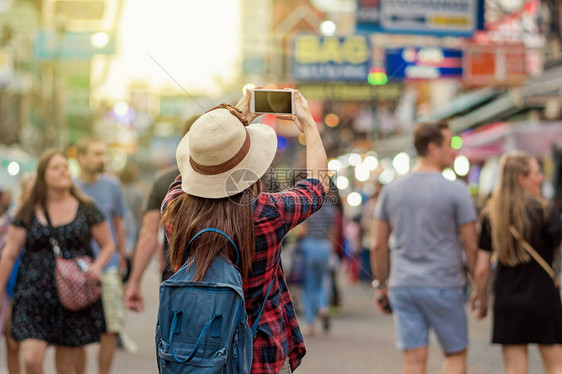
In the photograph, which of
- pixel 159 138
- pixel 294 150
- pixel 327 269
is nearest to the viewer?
pixel 327 269

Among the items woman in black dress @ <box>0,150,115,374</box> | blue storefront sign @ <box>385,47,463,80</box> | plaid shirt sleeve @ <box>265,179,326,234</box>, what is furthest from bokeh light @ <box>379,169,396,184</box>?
plaid shirt sleeve @ <box>265,179,326,234</box>

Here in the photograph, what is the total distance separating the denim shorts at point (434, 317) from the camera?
5.48 m

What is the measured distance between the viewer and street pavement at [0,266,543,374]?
310 inches

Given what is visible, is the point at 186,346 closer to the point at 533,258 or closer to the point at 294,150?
the point at 533,258

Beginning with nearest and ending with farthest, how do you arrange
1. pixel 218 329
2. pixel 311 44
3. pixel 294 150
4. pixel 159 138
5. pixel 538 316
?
1. pixel 218 329
2. pixel 538 316
3. pixel 294 150
4. pixel 311 44
5. pixel 159 138

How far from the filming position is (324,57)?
14.7 m

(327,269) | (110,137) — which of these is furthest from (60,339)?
(110,137)

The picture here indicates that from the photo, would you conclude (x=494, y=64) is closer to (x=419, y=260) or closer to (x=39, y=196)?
(x=419, y=260)

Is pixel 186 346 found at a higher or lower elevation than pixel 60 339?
higher

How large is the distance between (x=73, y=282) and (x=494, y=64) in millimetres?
10748

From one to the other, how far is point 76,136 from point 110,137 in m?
7.93

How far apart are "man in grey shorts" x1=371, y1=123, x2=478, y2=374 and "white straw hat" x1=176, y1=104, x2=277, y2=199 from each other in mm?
2517

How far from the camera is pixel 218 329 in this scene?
9.72 ft

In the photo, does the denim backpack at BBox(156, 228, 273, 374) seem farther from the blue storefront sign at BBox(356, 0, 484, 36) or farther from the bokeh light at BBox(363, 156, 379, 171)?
the bokeh light at BBox(363, 156, 379, 171)
